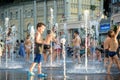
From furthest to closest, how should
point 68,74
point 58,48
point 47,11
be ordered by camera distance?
1. point 47,11
2. point 58,48
3. point 68,74

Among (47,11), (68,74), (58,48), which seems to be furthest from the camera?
(47,11)

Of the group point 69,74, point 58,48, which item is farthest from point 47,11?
point 69,74

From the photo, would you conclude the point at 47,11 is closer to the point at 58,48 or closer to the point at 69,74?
the point at 58,48

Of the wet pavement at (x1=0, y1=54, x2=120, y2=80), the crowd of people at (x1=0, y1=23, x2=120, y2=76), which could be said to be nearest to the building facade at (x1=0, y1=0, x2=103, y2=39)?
the crowd of people at (x1=0, y1=23, x2=120, y2=76)

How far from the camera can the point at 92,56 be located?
92.1ft

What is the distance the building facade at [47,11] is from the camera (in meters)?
61.1

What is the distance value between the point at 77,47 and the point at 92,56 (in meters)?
6.08

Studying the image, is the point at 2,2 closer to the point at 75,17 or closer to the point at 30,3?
the point at 30,3

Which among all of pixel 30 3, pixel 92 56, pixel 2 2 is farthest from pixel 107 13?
pixel 92 56

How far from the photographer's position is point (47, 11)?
64.9m

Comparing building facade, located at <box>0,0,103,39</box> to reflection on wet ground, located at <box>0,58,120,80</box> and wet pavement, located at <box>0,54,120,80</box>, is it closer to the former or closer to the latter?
wet pavement, located at <box>0,54,120,80</box>

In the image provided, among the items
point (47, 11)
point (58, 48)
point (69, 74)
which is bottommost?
point (69, 74)

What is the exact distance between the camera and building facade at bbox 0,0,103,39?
61.1 meters

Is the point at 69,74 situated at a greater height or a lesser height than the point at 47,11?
lesser
